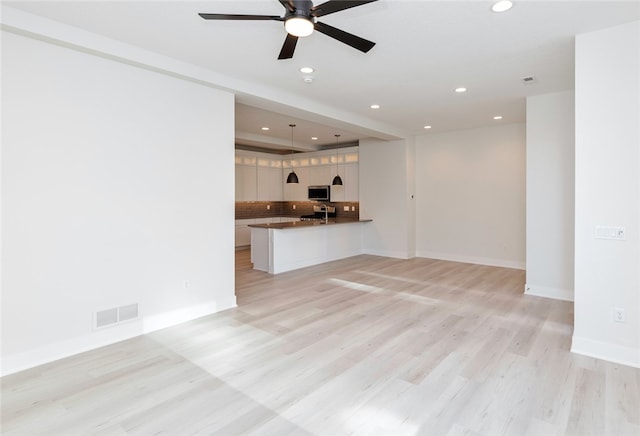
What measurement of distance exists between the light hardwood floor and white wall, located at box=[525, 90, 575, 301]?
2.26 feet

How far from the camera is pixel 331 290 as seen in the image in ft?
17.0

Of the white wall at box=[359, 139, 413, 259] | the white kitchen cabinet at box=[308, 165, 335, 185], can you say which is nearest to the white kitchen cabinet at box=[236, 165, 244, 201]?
the white kitchen cabinet at box=[308, 165, 335, 185]

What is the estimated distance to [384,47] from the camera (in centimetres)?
335

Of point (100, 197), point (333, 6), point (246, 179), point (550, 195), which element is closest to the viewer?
point (333, 6)

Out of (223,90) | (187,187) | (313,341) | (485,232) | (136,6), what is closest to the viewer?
(136,6)

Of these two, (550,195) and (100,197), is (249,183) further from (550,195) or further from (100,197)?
(550,195)

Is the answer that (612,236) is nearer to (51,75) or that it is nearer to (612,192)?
(612,192)

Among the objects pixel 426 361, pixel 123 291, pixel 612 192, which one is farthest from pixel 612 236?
pixel 123 291

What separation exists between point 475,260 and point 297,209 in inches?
203

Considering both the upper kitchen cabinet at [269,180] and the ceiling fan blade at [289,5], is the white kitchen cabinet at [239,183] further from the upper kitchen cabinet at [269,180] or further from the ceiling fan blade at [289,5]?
the ceiling fan blade at [289,5]

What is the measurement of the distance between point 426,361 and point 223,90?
365 centimetres

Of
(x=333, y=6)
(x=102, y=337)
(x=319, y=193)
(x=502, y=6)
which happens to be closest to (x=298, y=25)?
(x=333, y=6)

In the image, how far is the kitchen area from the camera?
263 inches

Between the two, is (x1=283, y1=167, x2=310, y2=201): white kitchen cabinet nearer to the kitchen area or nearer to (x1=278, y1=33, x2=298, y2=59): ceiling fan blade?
the kitchen area
